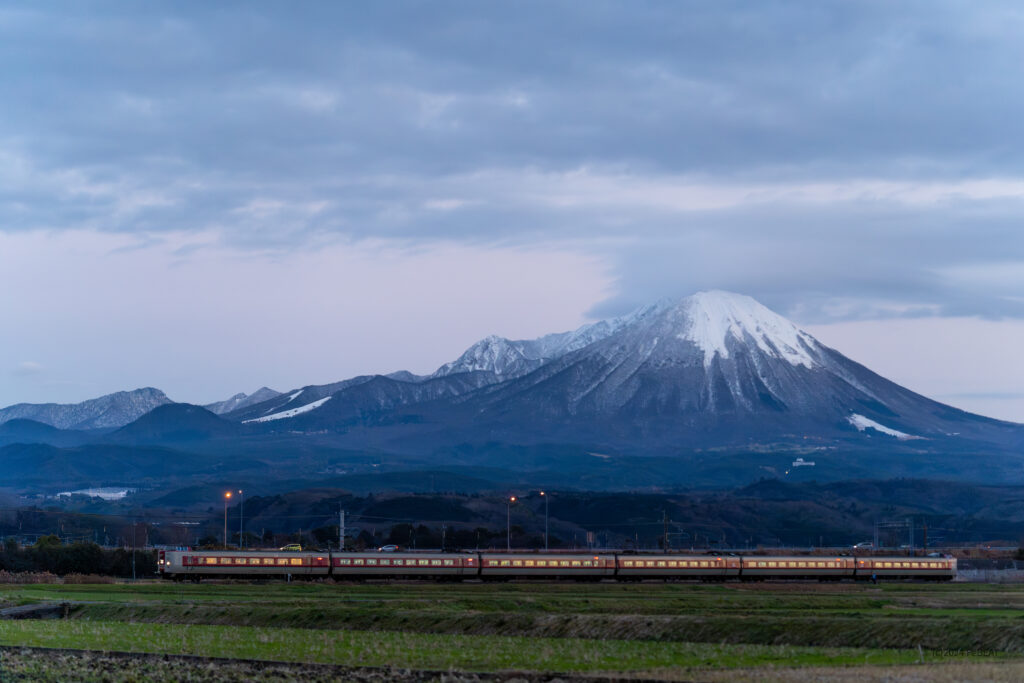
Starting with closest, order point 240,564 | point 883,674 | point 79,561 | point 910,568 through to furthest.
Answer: point 883,674 < point 240,564 < point 910,568 < point 79,561

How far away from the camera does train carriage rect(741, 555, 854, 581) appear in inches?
4087

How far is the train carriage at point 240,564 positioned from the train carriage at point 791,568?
33.4 m

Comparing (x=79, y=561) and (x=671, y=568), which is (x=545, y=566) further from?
(x=79, y=561)

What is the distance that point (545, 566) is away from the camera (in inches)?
3989

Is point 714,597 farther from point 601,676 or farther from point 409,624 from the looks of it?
point 601,676

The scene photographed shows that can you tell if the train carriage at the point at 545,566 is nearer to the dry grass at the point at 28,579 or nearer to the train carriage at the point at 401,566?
the train carriage at the point at 401,566

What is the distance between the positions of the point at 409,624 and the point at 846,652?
2001 centimetres

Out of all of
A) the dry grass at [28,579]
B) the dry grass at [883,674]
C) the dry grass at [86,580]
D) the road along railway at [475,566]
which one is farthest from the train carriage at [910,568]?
the dry grass at [883,674]

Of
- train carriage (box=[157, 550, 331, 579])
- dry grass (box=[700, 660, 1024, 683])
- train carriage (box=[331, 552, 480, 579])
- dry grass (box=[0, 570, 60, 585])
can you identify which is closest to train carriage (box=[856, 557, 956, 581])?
train carriage (box=[331, 552, 480, 579])

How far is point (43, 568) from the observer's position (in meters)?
121

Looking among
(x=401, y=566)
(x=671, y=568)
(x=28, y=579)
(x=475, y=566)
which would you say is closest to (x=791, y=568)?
(x=671, y=568)

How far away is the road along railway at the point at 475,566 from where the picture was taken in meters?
99.3

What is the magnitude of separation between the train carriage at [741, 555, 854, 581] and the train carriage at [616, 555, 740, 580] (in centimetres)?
200

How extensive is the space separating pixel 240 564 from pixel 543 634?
1968 inches
